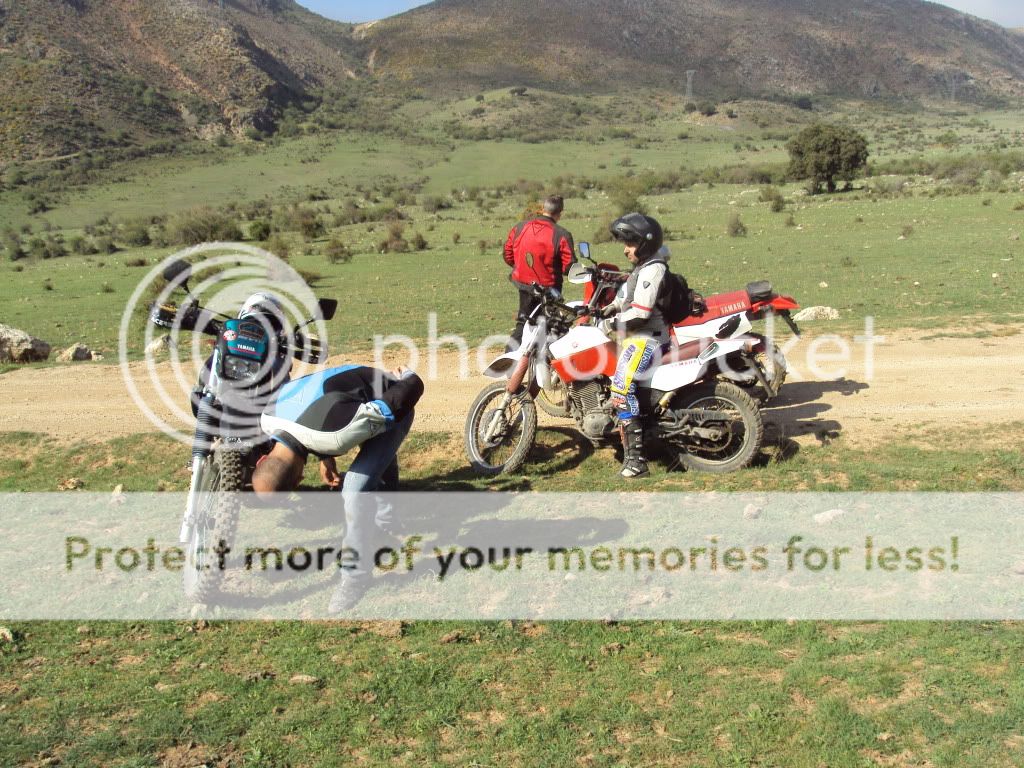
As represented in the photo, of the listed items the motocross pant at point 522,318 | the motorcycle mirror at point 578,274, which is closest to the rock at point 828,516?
the motorcycle mirror at point 578,274

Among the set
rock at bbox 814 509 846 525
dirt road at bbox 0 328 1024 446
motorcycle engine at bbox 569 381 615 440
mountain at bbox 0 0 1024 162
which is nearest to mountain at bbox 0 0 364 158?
mountain at bbox 0 0 1024 162

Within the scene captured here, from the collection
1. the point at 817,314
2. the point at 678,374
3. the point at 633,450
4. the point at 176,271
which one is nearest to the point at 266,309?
the point at 176,271

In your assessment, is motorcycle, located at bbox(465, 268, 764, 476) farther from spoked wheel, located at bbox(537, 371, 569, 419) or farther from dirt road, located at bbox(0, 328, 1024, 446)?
dirt road, located at bbox(0, 328, 1024, 446)

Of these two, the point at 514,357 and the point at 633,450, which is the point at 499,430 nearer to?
the point at 514,357

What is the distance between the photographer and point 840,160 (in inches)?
1575

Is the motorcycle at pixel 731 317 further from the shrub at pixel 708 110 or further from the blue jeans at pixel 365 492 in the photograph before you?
the shrub at pixel 708 110

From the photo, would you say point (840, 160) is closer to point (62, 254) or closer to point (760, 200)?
point (760, 200)

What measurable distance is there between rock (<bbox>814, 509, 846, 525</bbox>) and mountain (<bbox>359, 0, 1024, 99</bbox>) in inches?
5376

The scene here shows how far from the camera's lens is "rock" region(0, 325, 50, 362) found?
13.1m

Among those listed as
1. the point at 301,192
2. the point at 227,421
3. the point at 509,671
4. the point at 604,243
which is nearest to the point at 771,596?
the point at 509,671

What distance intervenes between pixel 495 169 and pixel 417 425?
2358 inches

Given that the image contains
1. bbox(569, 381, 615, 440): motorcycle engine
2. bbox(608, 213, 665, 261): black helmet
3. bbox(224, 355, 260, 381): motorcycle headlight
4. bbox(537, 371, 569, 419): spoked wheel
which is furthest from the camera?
bbox(537, 371, 569, 419): spoked wheel

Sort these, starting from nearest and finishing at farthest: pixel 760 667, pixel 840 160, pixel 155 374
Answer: pixel 760 667, pixel 155 374, pixel 840 160

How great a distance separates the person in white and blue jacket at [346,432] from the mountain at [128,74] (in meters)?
72.4
